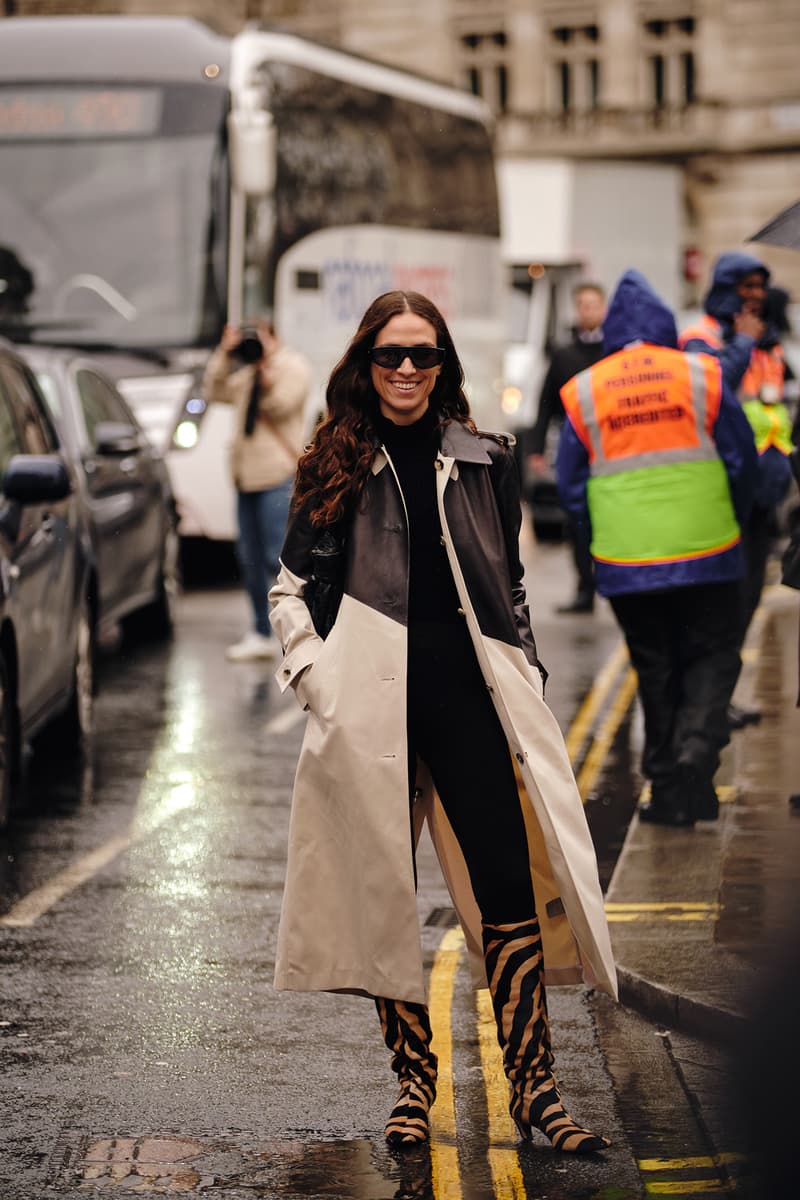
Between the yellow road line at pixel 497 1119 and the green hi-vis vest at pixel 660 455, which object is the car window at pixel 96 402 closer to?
the green hi-vis vest at pixel 660 455

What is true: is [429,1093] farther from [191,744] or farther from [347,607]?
[191,744]

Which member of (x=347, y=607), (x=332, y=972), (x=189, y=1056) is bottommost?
(x=189, y=1056)

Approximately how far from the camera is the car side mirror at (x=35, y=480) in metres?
8.41

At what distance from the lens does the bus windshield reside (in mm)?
16734

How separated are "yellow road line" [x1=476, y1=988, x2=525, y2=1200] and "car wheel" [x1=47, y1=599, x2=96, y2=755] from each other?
4411mm

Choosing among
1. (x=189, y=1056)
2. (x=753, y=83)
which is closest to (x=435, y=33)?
(x=753, y=83)

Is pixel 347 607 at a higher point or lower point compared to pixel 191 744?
higher

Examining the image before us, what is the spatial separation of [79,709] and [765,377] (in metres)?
3.41

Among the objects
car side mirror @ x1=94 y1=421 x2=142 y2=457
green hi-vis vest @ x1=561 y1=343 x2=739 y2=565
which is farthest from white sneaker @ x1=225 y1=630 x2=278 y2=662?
green hi-vis vest @ x1=561 y1=343 x2=739 y2=565

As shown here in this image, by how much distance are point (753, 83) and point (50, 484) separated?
45.6 m

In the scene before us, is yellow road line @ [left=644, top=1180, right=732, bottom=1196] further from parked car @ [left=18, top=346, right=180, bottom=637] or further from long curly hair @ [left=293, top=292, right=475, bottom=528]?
parked car @ [left=18, top=346, right=180, bottom=637]

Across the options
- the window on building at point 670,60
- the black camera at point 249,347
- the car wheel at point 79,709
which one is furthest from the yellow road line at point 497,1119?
the window on building at point 670,60

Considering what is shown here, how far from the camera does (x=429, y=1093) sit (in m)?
4.97

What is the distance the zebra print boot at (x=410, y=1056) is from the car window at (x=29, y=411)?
4.81m
